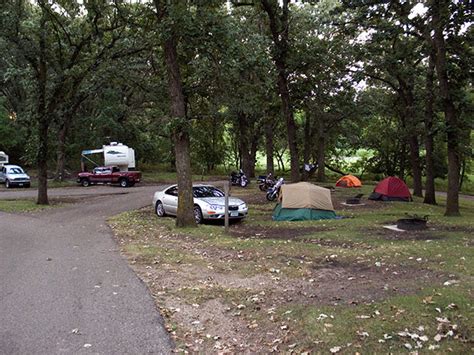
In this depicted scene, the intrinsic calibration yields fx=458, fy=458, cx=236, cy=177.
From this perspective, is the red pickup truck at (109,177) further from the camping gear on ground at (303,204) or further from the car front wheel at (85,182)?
the camping gear on ground at (303,204)

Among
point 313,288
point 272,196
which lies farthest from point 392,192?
point 313,288

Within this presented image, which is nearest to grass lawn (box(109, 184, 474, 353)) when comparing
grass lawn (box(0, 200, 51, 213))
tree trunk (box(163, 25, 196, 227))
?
tree trunk (box(163, 25, 196, 227))

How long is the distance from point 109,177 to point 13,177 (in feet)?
21.9

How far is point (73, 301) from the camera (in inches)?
246

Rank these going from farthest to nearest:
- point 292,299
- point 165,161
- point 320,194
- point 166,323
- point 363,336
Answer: point 165,161
point 320,194
point 292,299
point 166,323
point 363,336

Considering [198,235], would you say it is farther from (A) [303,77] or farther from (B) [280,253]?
(A) [303,77]

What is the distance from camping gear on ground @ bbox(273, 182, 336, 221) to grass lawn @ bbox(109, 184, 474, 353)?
3.31 meters

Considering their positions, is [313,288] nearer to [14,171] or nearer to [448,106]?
[448,106]

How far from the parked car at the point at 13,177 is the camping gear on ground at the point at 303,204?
933 inches

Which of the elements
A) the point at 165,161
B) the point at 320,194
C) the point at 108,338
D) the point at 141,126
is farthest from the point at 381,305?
the point at 165,161

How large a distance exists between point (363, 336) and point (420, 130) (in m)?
19.9

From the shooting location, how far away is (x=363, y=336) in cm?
480

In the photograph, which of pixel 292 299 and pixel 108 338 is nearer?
pixel 108 338

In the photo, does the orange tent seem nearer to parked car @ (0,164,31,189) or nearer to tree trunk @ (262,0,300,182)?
tree trunk @ (262,0,300,182)
